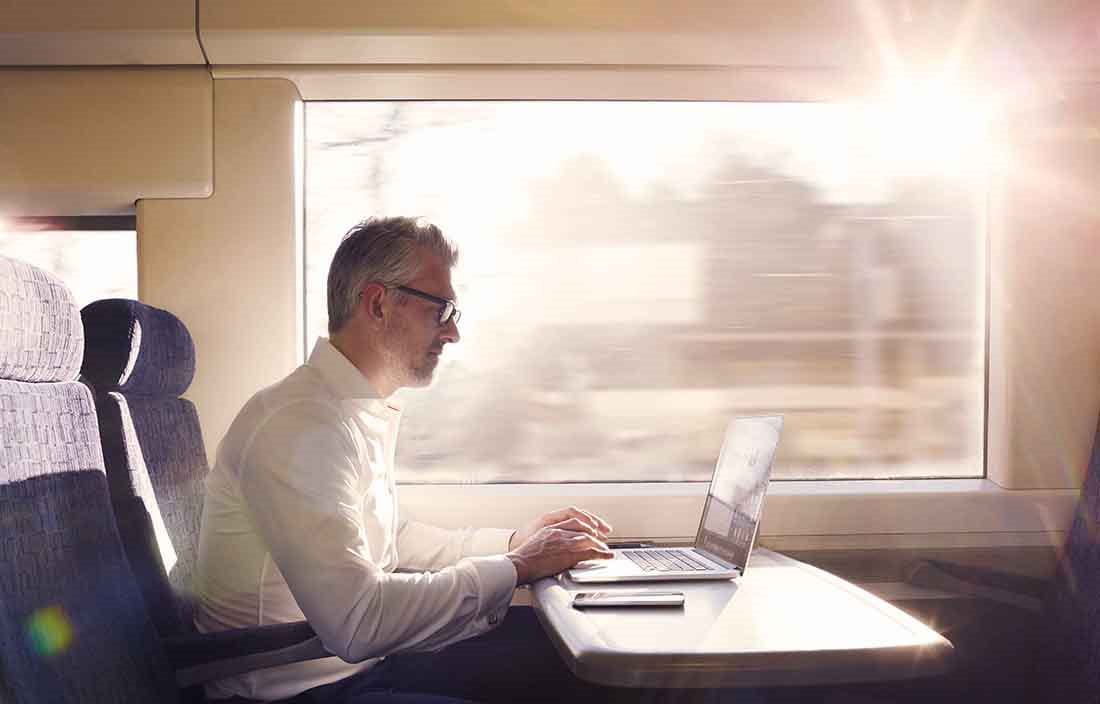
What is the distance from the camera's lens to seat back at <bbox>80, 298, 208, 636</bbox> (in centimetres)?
158

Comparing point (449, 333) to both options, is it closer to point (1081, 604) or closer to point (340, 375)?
point (340, 375)

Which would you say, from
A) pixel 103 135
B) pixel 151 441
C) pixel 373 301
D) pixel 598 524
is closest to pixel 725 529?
pixel 598 524

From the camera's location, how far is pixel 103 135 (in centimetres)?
226

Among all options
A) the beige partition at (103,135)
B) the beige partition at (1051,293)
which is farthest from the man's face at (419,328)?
the beige partition at (1051,293)

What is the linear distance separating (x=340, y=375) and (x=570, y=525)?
0.55 metres

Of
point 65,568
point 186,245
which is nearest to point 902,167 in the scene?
point 186,245

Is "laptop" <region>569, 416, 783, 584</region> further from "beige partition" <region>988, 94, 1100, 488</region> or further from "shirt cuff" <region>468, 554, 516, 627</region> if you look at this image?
"beige partition" <region>988, 94, 1100, 488</region>

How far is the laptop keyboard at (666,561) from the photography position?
1.72 metres

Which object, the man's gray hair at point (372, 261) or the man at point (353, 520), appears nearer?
the man at point (353, 520)

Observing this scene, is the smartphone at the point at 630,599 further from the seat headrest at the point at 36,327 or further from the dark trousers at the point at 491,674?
the seat headrest at the point at 36,327

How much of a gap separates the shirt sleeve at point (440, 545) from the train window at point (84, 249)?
0.95 m

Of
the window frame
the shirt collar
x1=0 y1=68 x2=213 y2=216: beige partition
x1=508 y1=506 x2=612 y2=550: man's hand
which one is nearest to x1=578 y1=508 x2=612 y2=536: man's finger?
x1=508 y1=506 x2=612 y2=550: man's hand

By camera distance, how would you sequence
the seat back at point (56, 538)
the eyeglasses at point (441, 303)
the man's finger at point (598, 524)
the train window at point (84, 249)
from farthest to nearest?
1. the train window at point (84, 249)
2. the man's finger at point (598, 524)
3. the eyeglasses at point (441, 303)
4. the seat back at point (56, 538)

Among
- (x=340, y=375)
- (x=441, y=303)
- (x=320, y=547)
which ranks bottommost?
(x=320, y=547)
